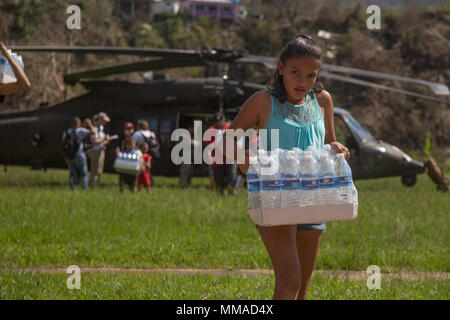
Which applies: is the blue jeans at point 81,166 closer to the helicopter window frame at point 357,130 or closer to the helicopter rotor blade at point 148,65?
the helicopter rotor blade at point 148,65

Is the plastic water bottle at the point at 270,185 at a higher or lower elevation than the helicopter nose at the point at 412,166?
higher

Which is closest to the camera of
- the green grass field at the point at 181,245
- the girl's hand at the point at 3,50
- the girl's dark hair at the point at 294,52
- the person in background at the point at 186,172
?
the girl's dark hair at the point at 294,52

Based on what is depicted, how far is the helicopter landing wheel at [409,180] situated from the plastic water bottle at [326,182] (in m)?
14.0

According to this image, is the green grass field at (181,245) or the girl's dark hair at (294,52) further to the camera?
the green grass field at (181,245)

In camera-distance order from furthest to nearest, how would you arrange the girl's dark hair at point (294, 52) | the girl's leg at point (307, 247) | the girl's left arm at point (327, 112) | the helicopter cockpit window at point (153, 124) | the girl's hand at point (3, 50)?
the helicopter cockpit window at point (153, 124) → the girl's hand at point (3, 50) → the girl's left arm at point (327, 112) → the girl's leg at point (307, 247) → the girl's dark hair at point (294, 52)

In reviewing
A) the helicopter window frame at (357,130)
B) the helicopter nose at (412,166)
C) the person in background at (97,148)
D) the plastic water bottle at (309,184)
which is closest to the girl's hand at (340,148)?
the plastic water bottle at (309,184)

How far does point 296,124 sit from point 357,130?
13035 millimetres

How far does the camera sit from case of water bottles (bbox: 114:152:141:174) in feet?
43.9

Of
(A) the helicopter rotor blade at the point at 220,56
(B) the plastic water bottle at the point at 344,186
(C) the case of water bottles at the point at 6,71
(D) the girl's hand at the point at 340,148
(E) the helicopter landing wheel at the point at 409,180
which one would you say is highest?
(C) the case of water bottles at the point at 6,71

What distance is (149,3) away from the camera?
95688mm

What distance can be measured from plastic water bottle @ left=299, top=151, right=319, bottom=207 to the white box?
39 mm

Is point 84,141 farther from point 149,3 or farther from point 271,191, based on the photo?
point 149,3

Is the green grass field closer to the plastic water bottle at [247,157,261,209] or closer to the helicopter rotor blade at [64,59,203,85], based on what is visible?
the plastic water bottle at [247,157,261,209]

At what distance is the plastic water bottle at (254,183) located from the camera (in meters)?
3.62
